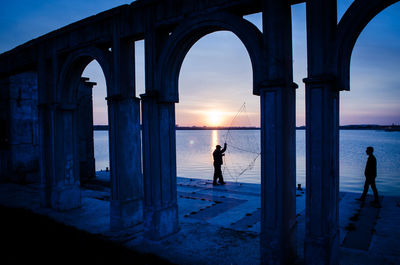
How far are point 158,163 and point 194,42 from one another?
2.87 m

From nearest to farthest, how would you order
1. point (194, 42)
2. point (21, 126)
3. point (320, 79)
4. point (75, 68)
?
1. point (320, 79)
2. point (194, 42)
3. point (75, 68)
4. point (21, 126)

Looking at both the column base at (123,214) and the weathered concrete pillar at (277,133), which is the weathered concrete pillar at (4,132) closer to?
the column base at (123,214)

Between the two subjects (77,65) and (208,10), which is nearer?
(208,10)

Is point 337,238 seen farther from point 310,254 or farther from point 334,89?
point 334,89

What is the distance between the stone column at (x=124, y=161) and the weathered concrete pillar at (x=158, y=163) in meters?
0.88

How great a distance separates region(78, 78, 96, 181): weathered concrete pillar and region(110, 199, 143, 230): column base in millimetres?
8059

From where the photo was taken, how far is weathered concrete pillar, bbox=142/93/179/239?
6.32m

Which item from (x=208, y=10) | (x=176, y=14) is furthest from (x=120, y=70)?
(x=208, y=10)

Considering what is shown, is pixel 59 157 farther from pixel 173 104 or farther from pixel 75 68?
pixel 173 104

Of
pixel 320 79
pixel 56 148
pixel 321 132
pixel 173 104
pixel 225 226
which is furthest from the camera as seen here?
pixel 56 148

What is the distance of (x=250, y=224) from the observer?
7.33 meters

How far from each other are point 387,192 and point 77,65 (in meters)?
17.1

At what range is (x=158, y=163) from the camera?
640cm

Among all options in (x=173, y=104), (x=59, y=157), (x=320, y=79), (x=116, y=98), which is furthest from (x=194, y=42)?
(x=59, y=157)
